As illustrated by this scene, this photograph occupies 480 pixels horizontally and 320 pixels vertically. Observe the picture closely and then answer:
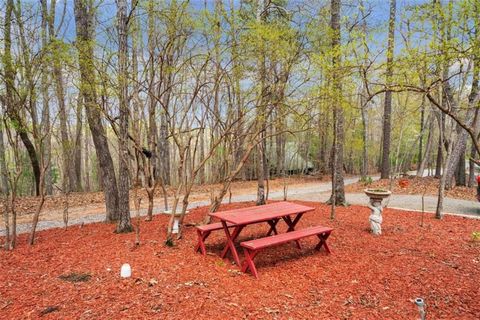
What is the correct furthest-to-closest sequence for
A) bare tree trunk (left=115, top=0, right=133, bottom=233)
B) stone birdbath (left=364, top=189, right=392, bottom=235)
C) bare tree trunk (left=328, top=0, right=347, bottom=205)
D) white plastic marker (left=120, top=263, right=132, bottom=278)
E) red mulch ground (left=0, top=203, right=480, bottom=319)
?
1. bare tree trunk (left=328, top=0, right=347, bottom=205)
2. stone birdbath (left=364, top=189, right=392, bottom=235)
3. bare tree trunk (left=115, top=0, right=133, bottom=233)
4. white plastic marker (left=120, top=263, right=132, bottom=278)
5. red mulch ground (left=0, top=203, right=480, bottom=319)

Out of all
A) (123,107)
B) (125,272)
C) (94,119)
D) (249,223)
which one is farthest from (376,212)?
(94,119)

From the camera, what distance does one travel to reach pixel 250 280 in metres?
3.74

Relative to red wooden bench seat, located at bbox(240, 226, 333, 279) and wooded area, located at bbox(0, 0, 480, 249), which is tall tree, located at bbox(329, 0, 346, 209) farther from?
red wooden bench seat, located at bbox(240, 226, 333, 279)

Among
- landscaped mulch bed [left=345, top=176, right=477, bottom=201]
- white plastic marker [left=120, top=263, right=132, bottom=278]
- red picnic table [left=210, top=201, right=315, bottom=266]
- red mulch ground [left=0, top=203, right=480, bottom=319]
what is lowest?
red mulch ground [left=0, top=203, right=480, bottom=319]

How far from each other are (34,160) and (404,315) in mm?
12789

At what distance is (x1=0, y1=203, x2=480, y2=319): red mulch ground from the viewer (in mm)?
3025

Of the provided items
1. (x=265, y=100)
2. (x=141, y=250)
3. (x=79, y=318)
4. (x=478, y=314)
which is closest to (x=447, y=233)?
(x=478, y=314)

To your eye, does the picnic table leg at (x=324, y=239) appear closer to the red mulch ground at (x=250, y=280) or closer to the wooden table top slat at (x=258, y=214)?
the red mulch ground at (x=250, y=280)

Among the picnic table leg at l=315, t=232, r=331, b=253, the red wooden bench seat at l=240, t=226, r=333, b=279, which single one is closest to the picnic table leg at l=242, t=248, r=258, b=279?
the red wooden bench seat at l=240, t=226, r=333, b=279

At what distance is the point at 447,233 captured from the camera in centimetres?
560

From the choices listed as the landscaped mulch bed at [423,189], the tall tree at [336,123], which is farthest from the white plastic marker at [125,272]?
the landscaped mulch bed at [423,189]

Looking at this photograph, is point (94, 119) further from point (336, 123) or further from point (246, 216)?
point (336, 123)

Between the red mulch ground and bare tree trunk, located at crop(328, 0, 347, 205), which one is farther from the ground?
bare tree trunk, located at crop(328, 0, 347, 205)

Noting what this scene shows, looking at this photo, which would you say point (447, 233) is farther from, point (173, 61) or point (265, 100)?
point (173, 61)
